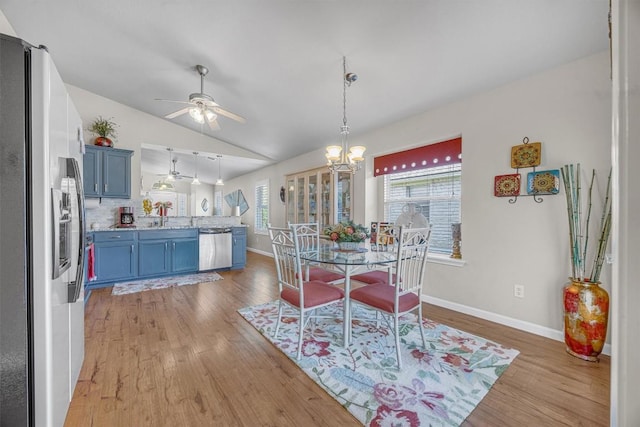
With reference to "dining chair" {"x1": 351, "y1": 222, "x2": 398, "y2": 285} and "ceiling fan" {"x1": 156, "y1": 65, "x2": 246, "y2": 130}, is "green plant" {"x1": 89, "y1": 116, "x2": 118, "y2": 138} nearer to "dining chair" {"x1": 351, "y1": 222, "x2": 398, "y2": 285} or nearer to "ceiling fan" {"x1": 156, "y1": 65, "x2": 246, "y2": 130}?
"ceiling fan" {"x1": 156, "y1": 65, "x2": 246, "y2": 130}

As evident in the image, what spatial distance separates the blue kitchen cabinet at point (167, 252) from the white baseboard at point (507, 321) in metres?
4.02

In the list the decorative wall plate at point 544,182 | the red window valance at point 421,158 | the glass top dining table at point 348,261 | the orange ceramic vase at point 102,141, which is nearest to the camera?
the glass top dining table at point 348,261

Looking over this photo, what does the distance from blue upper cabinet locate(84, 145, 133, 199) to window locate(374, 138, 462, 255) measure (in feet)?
13.2

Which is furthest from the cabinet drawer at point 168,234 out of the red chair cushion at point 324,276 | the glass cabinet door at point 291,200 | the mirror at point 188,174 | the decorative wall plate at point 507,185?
the decorative wall plate at point 507,185

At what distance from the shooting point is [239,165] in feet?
23.1

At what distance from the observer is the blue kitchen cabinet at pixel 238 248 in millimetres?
5320

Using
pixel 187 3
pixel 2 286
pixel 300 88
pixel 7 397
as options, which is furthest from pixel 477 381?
pixel 187 3

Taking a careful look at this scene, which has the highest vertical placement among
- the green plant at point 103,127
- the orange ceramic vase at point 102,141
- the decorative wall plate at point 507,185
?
the green plant at point 103,127

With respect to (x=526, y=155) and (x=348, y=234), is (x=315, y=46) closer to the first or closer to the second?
(x=348, y=234)

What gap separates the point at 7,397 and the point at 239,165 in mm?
6438

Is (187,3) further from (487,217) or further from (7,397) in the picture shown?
(487,217)

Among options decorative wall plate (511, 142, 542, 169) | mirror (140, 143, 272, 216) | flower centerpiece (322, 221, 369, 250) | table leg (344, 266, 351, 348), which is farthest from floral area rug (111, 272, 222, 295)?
decorative wall plate (511, 142, 542, 169)

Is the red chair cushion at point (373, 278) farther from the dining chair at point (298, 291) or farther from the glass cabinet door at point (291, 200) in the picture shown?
the glass cabinet door at point (291, 200)

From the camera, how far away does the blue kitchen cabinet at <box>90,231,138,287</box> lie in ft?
12.9
